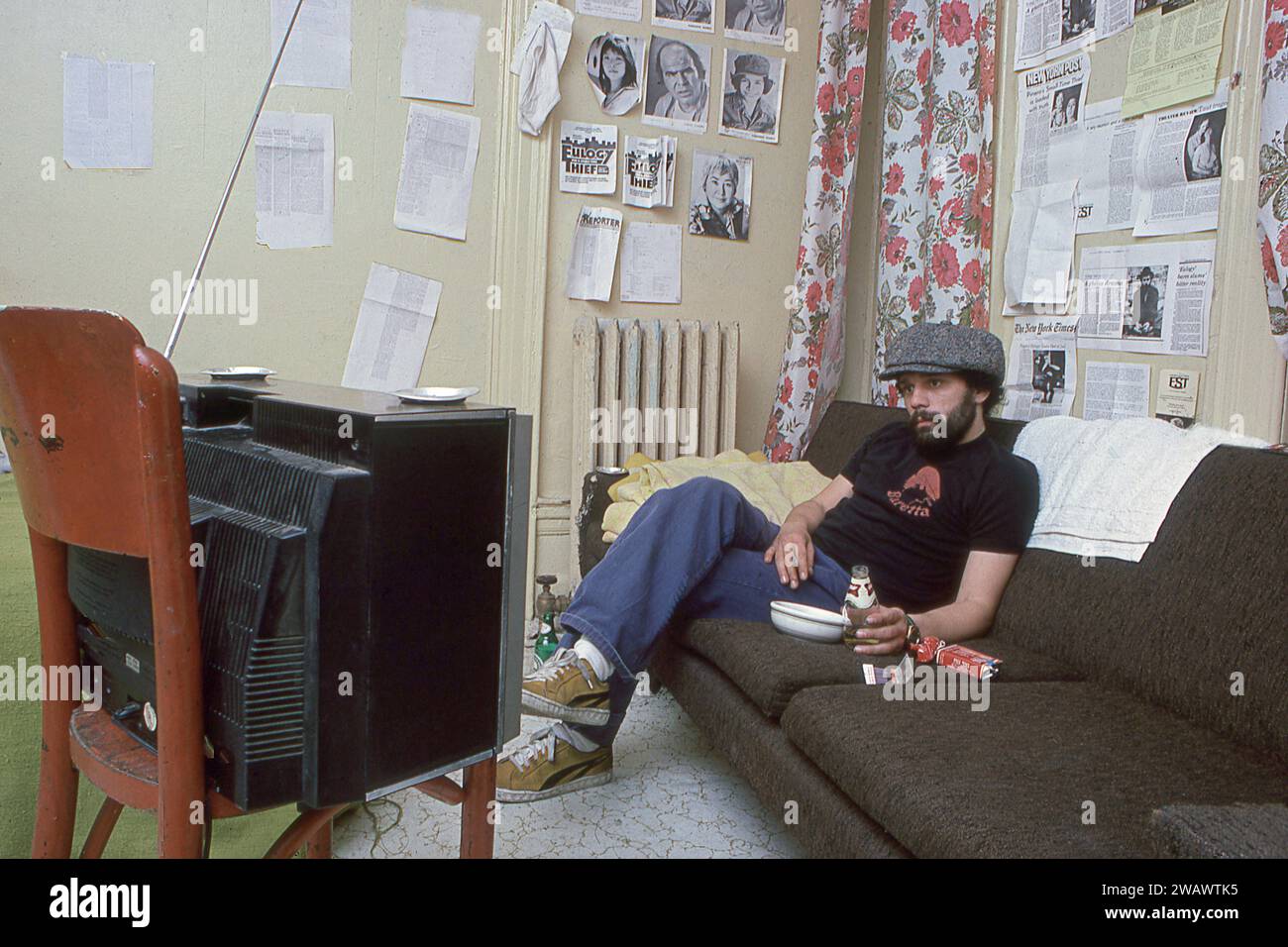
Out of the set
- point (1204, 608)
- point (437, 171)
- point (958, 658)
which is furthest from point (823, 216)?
point (1204, 608)

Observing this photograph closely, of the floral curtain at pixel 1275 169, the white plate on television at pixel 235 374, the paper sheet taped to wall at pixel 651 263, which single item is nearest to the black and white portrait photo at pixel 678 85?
the paper sheet taped to wall at pixel 651 263

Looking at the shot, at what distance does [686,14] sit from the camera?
3090 mm

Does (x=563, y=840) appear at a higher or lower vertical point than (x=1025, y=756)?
lower

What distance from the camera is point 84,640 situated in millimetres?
1038

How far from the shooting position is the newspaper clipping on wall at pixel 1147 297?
186 centimetres

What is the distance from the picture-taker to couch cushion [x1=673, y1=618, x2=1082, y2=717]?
155cm

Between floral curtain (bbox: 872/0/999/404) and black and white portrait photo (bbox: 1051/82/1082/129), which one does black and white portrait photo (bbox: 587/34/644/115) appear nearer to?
floral curtain (bbox: 872/0/999/404)

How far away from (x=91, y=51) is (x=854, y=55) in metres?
2.25

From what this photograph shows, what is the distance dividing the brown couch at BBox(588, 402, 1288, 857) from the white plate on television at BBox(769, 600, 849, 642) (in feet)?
0.17

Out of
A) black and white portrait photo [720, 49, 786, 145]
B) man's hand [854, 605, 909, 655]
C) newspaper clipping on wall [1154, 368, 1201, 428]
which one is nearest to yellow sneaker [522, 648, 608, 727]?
man's hand [854, 605, 909, 655]

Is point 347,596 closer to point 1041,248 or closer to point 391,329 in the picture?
point 1041,248

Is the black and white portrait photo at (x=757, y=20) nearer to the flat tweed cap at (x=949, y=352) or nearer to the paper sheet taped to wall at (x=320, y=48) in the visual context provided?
the paper sheet taped to wall at (x=320, y=48)
